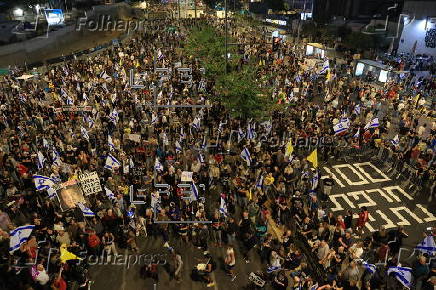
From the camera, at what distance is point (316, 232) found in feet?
42.9

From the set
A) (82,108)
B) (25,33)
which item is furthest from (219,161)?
(25,33)

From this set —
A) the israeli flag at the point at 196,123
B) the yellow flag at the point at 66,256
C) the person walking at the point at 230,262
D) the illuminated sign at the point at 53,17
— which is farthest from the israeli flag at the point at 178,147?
the illuminated sign at the point at 53,17

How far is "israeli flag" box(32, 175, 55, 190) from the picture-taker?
42.7ft

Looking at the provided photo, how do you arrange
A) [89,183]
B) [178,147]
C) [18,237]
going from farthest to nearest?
[178,147] → [89,183] → [18,237]

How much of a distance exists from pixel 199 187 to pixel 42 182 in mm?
6650

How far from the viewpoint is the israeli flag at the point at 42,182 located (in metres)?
13.0

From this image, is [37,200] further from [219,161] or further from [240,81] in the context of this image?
[240,81]

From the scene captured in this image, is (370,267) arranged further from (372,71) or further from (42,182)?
(372,71)

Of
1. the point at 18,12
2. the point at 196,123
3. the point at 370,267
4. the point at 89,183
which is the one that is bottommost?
the point at 370,267

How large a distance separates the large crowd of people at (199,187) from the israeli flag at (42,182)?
49mm

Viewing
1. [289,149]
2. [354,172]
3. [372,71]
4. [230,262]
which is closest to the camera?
[230,262]

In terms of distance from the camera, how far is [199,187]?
15.7 metres
